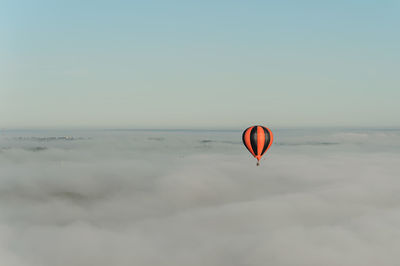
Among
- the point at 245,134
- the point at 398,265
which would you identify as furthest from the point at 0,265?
the point at 398,265

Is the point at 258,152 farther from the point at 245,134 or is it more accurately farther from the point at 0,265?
the point at 0,265

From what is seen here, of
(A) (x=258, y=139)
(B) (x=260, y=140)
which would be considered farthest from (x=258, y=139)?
(B) (x=260, y=140)

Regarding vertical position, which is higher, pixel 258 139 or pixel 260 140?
pixel 258 139

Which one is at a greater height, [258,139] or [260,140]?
[258,139]

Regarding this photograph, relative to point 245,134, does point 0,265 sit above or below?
below

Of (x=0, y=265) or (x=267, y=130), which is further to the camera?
(x=0, y=265)

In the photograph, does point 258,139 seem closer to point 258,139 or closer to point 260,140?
point 258,139

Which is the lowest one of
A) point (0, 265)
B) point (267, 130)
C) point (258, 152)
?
point (0, 265)

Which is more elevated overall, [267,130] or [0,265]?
[267,130]

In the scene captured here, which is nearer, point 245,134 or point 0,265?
point 245,134
